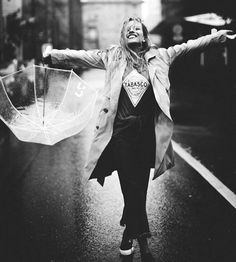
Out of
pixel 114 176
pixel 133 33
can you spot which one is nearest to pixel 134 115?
pixel 133 33

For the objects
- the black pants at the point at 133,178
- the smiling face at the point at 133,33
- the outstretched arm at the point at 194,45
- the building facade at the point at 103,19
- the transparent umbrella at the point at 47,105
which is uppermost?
the building facade at the point at 103,19

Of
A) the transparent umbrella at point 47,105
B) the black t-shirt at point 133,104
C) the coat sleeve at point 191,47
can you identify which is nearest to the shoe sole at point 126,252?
the black t-shirt at point 133,104

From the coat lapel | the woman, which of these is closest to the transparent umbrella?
the woman

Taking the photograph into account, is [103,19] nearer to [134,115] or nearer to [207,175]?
[207,175]

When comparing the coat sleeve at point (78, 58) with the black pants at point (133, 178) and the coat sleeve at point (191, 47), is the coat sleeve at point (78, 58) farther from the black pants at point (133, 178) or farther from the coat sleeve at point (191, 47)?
the black pants at point (133, 178)

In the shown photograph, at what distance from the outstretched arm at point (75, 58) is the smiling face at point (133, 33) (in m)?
0.29

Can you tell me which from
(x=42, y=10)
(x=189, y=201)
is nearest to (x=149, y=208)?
(x=189, y=201)

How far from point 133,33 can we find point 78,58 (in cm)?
57

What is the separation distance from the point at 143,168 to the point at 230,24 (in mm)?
10615

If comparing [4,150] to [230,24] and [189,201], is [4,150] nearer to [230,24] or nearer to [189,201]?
[189,201]

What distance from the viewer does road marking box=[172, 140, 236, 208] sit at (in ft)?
18.6

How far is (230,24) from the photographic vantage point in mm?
13297

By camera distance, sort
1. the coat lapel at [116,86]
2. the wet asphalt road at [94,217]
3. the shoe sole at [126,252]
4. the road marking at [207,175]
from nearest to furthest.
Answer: the coat lapel at [116,86]
the shoe sole at [126,252]
the wet asphalt road at [94,217]
the road marking at [207,175]

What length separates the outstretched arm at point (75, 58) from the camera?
394 centimetres
